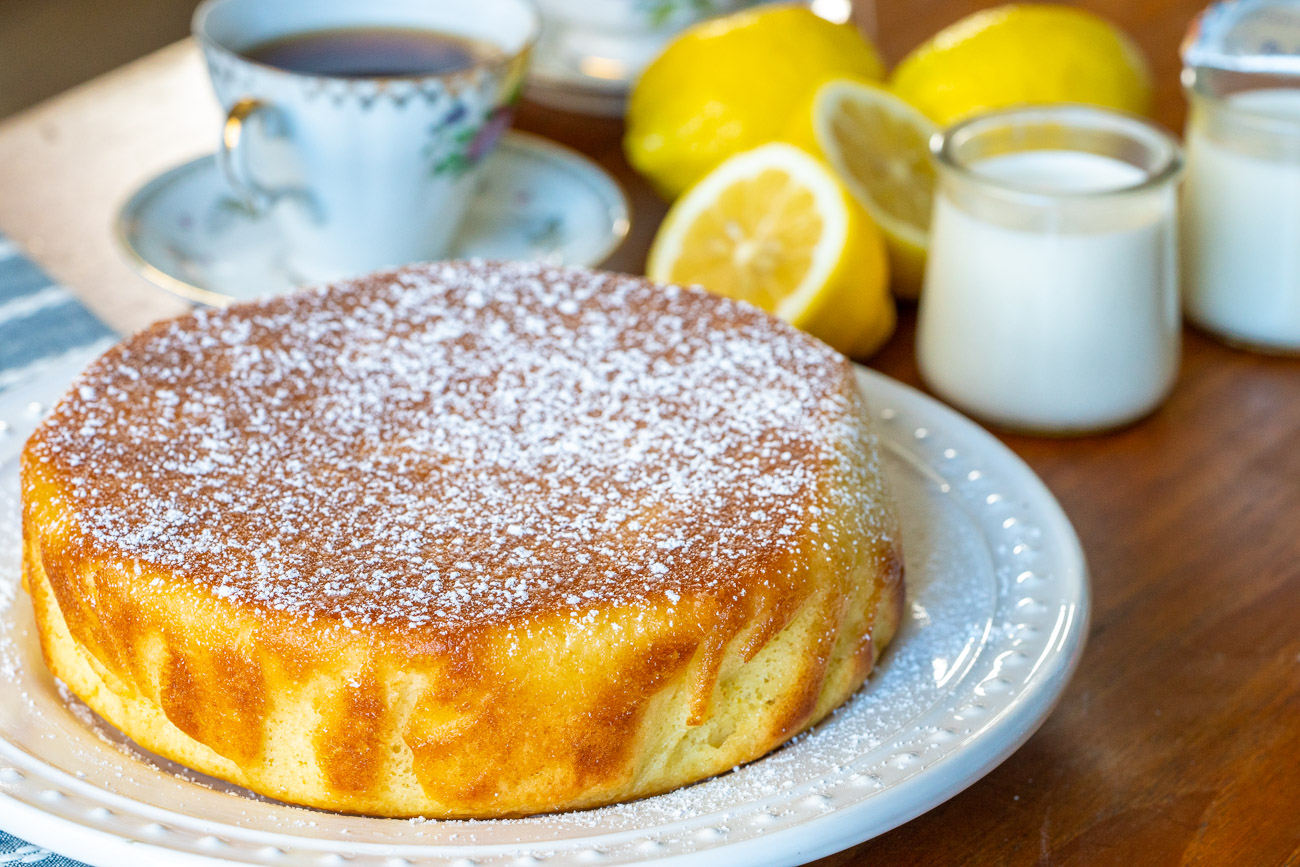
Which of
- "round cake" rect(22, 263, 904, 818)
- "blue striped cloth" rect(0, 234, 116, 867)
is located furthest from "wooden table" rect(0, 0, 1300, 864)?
"round cake" rect(22, 263, 904, 818)

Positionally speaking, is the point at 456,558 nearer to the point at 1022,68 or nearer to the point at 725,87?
the point at 725,87

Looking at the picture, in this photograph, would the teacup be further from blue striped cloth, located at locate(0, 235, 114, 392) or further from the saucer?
blue striped cloth, located at locate(0, 235, 114, 392)

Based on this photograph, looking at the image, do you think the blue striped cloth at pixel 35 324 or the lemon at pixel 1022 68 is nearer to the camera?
the blue striped cloth at pixel 35 324

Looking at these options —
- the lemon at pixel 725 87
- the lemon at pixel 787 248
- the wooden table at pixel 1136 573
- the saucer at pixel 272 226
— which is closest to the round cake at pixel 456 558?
the wooden table at pixel 1136 573

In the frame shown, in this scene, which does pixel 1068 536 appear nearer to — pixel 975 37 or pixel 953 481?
pixel 953 481


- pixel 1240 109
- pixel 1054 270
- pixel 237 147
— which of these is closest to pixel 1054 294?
pixel 1054 270

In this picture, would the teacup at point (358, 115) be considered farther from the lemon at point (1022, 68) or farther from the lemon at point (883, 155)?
the lemon at point (1022, 68)

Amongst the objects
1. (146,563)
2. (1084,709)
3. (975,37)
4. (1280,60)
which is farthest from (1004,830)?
(975,37)
